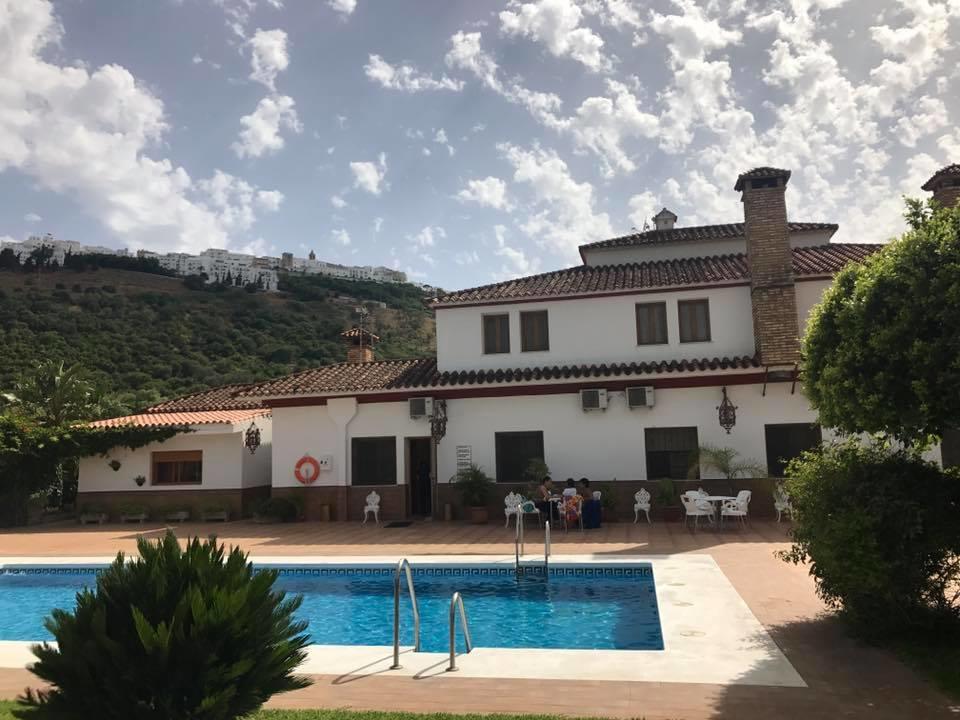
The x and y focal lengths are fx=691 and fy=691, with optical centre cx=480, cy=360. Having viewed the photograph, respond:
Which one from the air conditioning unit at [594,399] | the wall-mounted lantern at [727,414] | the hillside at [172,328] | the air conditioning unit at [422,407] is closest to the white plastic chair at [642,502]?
the air conditioning unit at [594,399]

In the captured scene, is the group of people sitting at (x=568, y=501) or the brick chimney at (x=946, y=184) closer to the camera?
the group of people sitting at (x=568, y=501)

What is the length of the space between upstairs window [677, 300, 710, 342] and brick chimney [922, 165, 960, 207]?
6147 mm

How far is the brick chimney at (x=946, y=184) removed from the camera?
17.2m

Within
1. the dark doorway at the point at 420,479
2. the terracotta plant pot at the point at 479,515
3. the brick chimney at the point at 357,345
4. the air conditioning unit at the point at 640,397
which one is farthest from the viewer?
the brick chimney at the point at 357,345

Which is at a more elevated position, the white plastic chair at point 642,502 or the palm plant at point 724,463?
the palm plant at point 724,463

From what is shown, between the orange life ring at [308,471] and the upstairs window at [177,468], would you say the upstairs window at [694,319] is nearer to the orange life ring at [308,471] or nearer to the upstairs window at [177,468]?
the orange life ring at [308,471]

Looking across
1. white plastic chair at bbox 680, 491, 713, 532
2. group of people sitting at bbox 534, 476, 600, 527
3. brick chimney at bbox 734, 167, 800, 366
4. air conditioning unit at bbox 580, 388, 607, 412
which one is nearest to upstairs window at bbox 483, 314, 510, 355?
air conditioning unit at bbox 580, 388, 607, 412

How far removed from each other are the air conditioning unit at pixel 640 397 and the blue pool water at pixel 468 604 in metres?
6.70

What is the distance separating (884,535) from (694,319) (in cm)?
1283

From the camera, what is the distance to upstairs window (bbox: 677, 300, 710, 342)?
18641mm

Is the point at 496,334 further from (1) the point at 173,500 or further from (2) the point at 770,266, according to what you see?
(1) the point at 173,500

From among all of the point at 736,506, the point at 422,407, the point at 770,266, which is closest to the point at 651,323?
the point at 770,266

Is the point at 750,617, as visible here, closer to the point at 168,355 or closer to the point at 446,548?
the point at 446,548

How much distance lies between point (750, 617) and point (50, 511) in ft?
77.9
